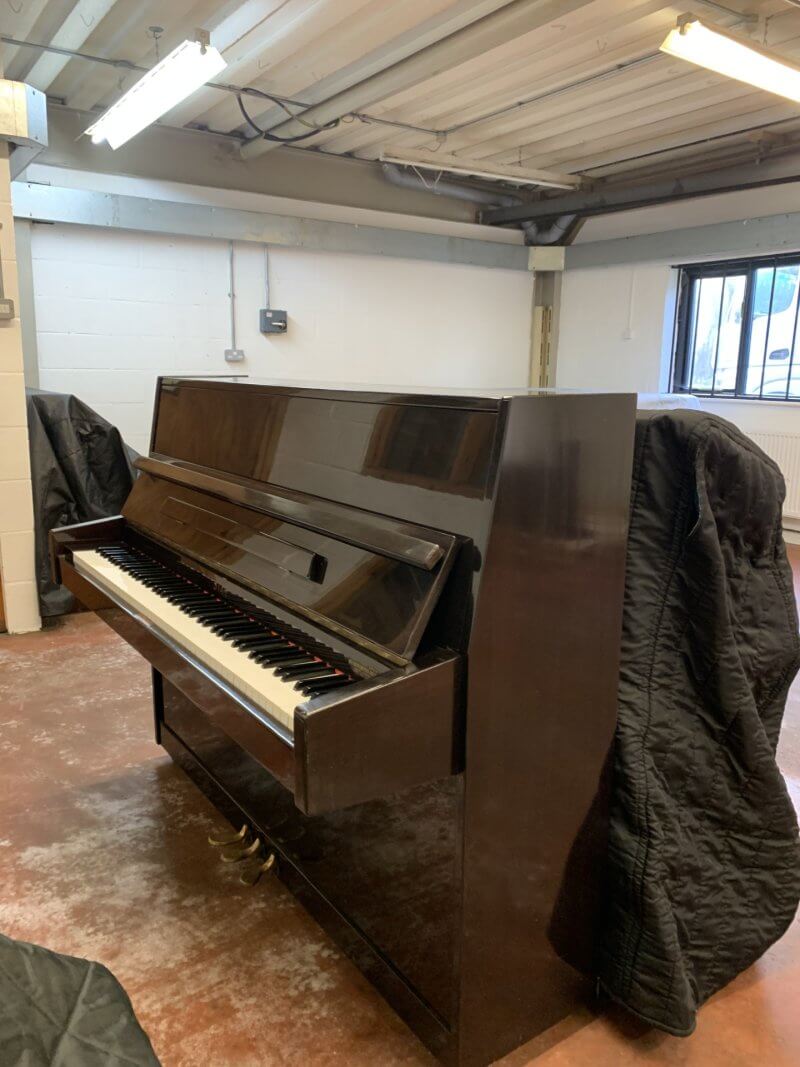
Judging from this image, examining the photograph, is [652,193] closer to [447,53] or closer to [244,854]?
[447,53]

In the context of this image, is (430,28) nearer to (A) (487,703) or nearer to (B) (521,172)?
(B) (521,172)

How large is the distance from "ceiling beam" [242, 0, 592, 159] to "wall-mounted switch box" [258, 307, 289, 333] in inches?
50.1

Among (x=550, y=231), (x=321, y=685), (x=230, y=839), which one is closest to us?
(x=321, y=685)

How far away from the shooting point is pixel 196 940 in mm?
1752

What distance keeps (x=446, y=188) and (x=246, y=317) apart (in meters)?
1.86

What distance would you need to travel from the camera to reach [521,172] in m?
5.41

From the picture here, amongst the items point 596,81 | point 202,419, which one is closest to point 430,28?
point 596,81

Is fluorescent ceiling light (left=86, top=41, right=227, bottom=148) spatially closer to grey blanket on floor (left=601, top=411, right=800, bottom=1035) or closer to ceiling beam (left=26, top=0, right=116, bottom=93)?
ceiling beam (left=26, top=0, right=116, bottom=93)

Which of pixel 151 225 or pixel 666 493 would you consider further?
pixel 151 225

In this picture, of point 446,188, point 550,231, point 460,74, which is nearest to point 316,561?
point 460,74

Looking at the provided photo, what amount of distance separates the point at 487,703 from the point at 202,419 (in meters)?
1.25

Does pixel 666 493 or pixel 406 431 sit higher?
pixel 406 431

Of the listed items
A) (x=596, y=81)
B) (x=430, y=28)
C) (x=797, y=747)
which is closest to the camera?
(x=797, y=747)

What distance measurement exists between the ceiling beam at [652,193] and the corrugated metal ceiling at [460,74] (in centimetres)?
15
